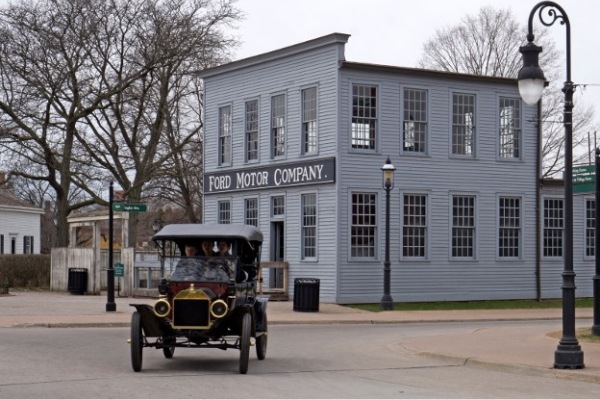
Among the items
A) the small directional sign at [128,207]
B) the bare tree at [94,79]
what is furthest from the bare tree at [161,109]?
the small directional sign at [128,207]

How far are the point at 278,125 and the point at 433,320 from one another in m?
10.5

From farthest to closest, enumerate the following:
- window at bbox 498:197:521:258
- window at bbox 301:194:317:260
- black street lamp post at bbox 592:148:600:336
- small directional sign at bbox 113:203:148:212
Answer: window at bbox 498:197:521:258, window at bbox 301:194:317:260, small directional sign at bbox 113:203:148:212, black street lamp post at bbox 592:148:600:336

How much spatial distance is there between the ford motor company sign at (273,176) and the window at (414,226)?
3.16 metres

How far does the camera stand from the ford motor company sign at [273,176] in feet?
116

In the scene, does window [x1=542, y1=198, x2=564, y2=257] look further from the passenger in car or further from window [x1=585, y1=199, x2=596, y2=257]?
the passenger in car

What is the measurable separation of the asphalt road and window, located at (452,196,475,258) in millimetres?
15001

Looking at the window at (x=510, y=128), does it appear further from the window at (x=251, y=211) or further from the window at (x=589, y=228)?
the window at (x=251, y=211)

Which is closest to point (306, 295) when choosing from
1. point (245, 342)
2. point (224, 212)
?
point (224, 212)

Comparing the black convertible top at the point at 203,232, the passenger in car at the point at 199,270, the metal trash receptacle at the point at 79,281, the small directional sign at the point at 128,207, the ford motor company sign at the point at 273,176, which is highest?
the ford motor company sign at the point at 273,176

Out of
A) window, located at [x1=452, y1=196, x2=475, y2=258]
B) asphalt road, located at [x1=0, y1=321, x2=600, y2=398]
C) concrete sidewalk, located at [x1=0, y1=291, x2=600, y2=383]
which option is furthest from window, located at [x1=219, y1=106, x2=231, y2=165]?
asphalt road, located at [x1=0, y1=321, x2=600, y2=398]

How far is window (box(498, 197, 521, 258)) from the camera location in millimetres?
38438

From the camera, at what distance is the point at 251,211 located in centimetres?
3950

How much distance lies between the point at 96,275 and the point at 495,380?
1007 inches

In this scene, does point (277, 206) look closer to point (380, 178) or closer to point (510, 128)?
point (380, 178)
